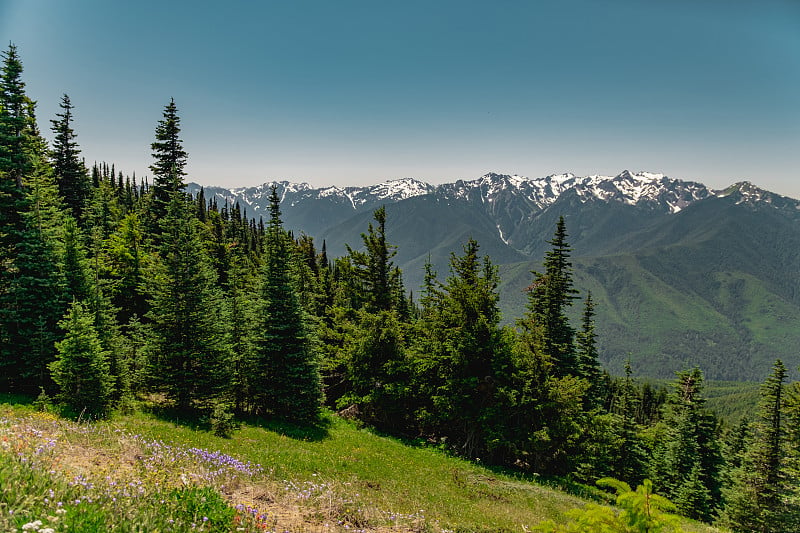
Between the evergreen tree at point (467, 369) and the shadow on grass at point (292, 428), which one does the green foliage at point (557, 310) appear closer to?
the evergreen tree at point (467, 369)

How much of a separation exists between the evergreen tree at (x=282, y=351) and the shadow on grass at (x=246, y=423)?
83cm

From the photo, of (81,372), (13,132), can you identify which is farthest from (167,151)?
(81,372)

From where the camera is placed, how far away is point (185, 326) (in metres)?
19.0

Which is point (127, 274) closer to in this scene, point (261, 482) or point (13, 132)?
point (13, 132)

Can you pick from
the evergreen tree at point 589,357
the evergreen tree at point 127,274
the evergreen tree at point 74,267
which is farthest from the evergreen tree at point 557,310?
the evergreen tree at point 127,274

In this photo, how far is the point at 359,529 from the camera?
924 centimetres

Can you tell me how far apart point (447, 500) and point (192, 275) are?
15.9m

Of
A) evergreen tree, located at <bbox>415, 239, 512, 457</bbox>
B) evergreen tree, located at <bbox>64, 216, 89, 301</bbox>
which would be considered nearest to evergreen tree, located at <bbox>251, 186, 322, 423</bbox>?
evergreen tree, located at <bbox>415, 239, 512, 457</bbox>

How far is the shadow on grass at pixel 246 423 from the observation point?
55.1ft

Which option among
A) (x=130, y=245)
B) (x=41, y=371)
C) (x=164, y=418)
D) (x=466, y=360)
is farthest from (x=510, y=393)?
(x=130, y=245)

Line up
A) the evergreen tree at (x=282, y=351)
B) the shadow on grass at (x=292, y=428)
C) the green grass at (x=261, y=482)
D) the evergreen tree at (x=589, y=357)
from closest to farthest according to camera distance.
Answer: the green grass at (x=261, y=482) → the shadow on grass at (x=292, y=428) → the evergreen tree at (x=282, y=351) → the evergreen tree at (x=589, y=357)

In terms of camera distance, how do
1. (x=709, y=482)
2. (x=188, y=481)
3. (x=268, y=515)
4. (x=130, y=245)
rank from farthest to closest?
(x=709, y=482) < (x=130, y=245) < (x=188, y=481) < (x=268, y=515)

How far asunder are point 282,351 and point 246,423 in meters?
4.03

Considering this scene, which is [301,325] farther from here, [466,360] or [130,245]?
[130,245]
